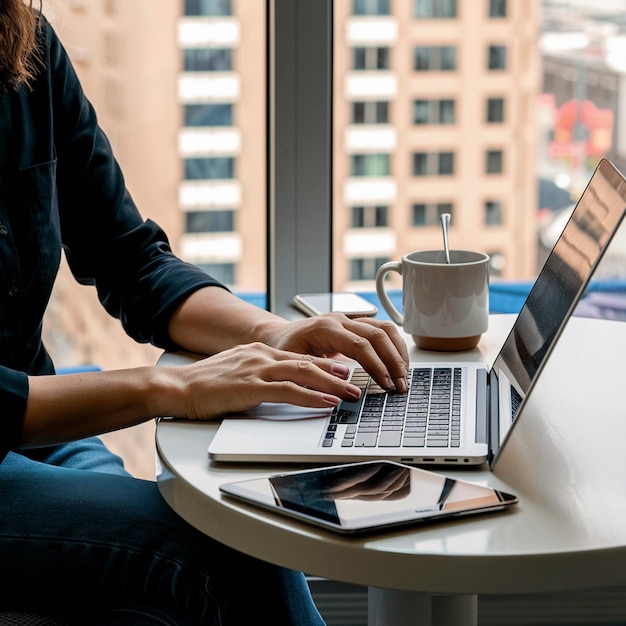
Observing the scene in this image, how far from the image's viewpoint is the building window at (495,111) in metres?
Result: 2.03

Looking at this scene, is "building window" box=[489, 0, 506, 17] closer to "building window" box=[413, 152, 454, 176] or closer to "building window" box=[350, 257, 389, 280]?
"building window" box=[413, 152, 454, 176]

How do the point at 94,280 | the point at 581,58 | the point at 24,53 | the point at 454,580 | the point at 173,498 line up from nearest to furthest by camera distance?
the point at 454,580, the point at 173,498, the point at 24,53, the point at 94,280, the point at 581,58

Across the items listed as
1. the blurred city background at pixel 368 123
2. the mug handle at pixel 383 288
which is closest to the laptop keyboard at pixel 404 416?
the mug handle at pixel 383 288

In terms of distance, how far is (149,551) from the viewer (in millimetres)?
882

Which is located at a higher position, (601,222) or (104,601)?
(601,222)

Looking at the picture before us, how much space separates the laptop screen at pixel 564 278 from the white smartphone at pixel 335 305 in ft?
1.04

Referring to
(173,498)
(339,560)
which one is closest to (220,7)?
(173,498)

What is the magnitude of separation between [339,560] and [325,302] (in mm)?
794

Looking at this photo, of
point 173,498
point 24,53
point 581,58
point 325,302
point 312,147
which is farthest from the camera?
point 581,58

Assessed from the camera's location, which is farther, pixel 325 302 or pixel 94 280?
pixel 325 302

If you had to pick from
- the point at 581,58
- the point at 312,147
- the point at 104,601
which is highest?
the point at 581,58

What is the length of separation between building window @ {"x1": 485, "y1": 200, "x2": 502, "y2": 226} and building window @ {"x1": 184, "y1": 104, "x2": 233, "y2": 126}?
627 millimetres

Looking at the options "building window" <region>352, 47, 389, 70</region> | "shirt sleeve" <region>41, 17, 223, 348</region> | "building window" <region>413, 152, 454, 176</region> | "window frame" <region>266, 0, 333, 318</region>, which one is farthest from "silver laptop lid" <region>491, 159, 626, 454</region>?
"building window" <region>413, 152, 454, 176</region>

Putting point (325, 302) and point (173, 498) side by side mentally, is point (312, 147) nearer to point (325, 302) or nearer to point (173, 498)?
point (325, 302)
